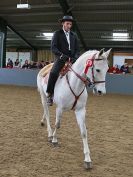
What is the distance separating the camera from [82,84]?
18.5ft

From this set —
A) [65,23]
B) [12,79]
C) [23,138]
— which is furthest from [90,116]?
[12,79]

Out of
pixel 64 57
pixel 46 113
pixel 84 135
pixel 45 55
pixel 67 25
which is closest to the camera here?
pixel 84 135

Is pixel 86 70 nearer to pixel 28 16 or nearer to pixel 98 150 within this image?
pixel 98 150

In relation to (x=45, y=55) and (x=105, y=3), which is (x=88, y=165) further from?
(x=45, y=55)

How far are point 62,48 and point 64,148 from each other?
1.74 m

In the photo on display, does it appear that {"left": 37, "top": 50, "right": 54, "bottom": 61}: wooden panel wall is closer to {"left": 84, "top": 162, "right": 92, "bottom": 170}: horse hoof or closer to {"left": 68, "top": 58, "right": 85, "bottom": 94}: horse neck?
{"left": 68, "top": 58, "right": 85, "bottom": 94}: horse neck

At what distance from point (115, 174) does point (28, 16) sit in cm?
2199

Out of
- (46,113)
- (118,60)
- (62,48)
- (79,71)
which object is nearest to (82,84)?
(79,71)

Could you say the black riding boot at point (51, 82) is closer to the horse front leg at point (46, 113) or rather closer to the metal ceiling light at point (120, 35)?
the horse front leg at point (46, 113)

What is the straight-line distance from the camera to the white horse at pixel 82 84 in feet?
16.8

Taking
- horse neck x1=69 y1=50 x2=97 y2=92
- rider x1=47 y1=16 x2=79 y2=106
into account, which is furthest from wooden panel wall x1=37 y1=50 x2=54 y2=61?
horse neck x1=69 y1=50 x2=97 y2=92

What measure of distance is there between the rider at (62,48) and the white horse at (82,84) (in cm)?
13

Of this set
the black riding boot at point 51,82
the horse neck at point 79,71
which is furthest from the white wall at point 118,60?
the horse neck at point 79,71

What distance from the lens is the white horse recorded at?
5.11 metres
